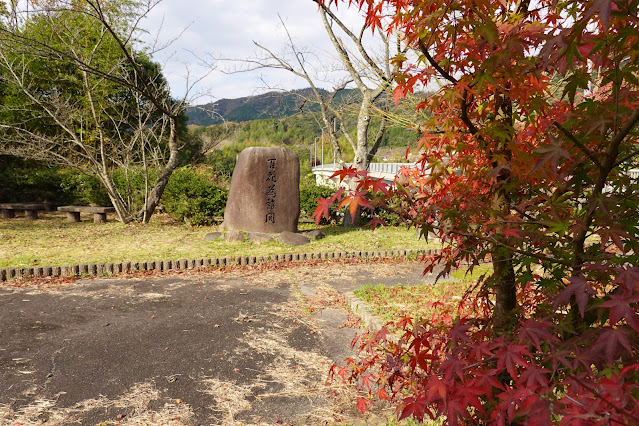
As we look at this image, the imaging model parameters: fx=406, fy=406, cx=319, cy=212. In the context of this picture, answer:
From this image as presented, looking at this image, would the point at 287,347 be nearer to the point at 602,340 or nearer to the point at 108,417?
the point at 108,417

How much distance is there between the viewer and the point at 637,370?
122 centimetres

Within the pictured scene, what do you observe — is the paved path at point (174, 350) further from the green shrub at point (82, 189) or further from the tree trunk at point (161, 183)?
the green shrub at point (82, 189)

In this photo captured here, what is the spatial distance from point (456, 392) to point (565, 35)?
4.09ft

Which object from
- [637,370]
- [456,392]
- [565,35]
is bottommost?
[456,392]

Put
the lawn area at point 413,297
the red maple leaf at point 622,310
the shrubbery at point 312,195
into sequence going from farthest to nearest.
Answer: the shrubbery at point 312,195, the lawn area at point 413,297, the red maple leaf at point 622,310

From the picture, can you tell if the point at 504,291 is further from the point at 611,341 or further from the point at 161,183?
the point at 161,183

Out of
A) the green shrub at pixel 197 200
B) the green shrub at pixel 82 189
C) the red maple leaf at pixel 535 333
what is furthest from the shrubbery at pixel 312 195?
the red maple leaf at pixel 535 333

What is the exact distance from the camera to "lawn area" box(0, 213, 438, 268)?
7.73m

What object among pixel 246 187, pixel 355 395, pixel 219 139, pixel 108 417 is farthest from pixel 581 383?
pixel 219 139

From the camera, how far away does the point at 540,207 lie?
72.6 inches

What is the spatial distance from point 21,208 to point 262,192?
29.6 feet

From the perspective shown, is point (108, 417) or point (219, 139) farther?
point (219, 139)

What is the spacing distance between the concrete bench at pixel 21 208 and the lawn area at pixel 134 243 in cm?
74

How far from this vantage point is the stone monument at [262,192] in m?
9.77
